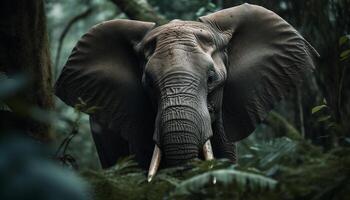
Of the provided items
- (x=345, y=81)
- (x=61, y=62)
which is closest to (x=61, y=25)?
(x=61, y=62)

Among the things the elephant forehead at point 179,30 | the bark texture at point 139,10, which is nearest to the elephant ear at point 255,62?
the elephant forehead at point 179,30

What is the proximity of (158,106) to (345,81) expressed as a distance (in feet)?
22.3

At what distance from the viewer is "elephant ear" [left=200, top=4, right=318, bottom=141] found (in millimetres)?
9250

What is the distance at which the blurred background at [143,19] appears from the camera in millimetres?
4961

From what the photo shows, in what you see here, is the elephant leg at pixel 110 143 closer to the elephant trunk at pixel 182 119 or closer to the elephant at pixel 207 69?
the elephant at pixel 207 69

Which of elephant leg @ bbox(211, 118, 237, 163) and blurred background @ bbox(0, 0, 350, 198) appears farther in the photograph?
elephant leg @ bbox(211, 118, 237, 163)

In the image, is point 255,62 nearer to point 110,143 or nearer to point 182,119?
point 110,143

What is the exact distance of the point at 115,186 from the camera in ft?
14.0

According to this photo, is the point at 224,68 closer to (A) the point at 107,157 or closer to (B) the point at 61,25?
(A) the point at 107,157

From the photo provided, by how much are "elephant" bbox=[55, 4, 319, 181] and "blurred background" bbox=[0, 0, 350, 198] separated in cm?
45

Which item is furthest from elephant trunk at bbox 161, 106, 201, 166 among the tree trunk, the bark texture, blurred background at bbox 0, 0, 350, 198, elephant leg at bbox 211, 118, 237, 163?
the bark texture

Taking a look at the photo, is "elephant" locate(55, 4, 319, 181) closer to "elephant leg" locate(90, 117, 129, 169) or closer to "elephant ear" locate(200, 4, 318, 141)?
"elephant ear" locate(200, 4, 318, 141)

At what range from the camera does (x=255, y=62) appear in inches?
372

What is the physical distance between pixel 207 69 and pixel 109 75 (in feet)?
5.57
